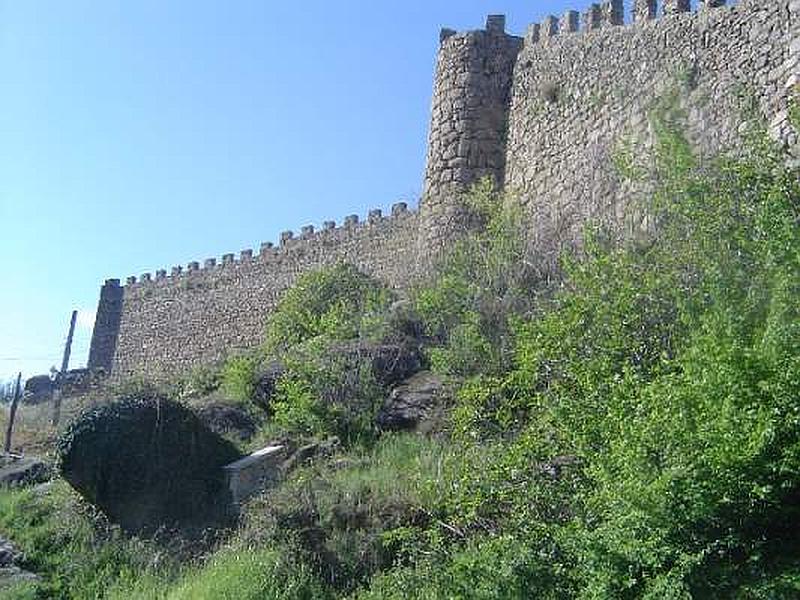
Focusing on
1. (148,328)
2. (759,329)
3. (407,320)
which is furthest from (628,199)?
(148,328)

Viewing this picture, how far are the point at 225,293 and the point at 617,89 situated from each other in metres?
15.5

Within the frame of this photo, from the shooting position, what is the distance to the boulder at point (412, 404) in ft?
49.0

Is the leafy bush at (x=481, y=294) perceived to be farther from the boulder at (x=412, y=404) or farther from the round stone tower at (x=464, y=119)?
the round stone tower at (x=464, y=119)

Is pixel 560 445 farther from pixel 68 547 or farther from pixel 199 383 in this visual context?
pixel 199 383

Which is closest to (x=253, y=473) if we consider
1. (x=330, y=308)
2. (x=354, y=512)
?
(x=354, y=512)

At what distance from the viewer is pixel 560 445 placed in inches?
431

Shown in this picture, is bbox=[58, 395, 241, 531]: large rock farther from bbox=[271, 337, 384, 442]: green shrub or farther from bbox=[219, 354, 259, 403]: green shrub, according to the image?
bbox=[219, 354, 259, 403]: green shrub

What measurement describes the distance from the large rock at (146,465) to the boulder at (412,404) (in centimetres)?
206

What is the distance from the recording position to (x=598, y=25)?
1906 cm

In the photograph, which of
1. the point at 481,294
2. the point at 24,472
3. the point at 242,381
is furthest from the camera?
the point at 24,472

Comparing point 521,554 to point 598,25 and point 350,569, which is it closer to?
point 350,569

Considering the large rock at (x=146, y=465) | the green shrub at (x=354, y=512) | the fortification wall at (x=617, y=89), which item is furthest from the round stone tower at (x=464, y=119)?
the green shrub at (x=354, y=512)

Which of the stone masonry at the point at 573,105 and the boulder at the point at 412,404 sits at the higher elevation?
the stone masonry at the point at 573,105

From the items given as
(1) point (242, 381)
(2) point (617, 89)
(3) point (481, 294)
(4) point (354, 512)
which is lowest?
(4) point (354, 512)
